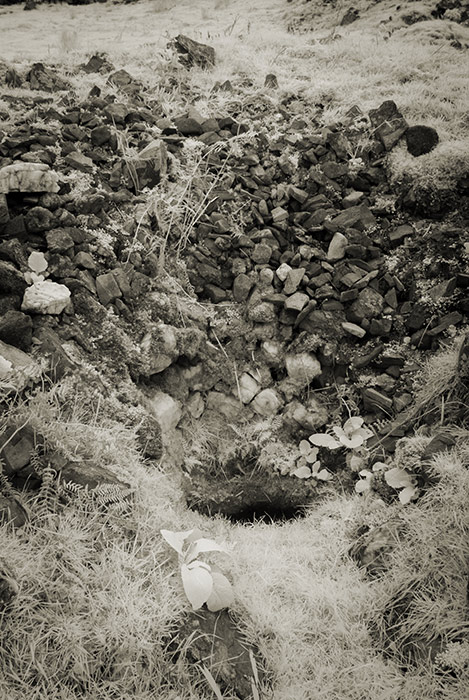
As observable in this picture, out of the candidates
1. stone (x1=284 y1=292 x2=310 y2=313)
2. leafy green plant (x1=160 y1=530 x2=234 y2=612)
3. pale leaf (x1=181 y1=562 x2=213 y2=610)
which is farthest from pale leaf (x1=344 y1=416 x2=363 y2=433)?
pale leaf (x1=181 y1=562 x2=213 y2=610)

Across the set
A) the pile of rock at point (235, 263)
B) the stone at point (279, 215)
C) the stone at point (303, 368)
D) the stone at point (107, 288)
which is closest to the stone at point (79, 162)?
the pile of rock at point (235, 263)

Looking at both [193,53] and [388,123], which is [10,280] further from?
[193,53]

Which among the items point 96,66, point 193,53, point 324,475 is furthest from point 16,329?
point 193,53

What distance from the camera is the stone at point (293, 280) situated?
142 inches

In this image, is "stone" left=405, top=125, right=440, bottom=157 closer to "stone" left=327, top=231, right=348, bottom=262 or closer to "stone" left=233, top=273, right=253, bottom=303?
"stone" left=327, top=231, right=348, bottom=262

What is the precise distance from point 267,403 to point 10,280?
194 centimetres

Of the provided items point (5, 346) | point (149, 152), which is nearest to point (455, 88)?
point (149, 152)

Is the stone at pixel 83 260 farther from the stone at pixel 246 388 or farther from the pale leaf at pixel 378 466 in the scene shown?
the pale leaf at pixel 378 466

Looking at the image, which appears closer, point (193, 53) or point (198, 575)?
point (198, 575)

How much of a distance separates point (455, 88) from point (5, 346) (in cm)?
508

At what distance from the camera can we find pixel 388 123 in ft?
14.0

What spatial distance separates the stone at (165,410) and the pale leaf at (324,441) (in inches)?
37.8

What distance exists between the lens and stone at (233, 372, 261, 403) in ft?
11.6

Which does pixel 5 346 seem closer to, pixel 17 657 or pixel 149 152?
pixel 17 657
